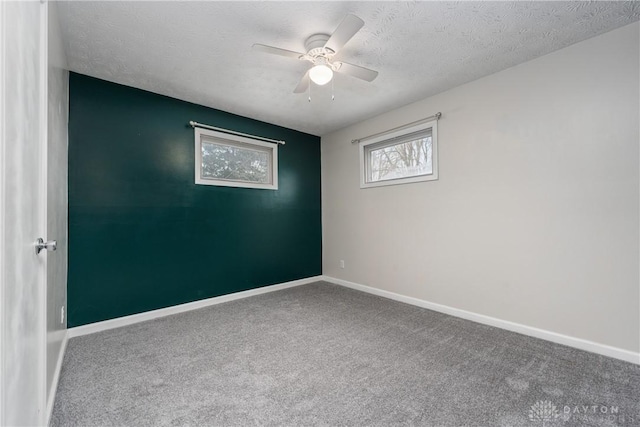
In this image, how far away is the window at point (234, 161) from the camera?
11.2 ft

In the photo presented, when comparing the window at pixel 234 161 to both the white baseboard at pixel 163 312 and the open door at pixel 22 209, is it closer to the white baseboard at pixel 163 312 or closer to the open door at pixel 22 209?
the white baseboard at pixel 163 312

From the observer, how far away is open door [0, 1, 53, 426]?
78cm

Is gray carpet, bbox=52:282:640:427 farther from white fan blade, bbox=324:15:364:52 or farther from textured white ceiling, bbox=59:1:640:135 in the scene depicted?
textured white ceiling, bbox=59:1:640:135

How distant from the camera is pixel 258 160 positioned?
13.0 ft

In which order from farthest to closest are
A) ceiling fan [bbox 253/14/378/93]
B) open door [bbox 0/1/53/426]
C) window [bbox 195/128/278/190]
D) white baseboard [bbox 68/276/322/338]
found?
window [bbox 195/128/278/190] → white baseboard [bbox 68/276/322/338] → ceiling fan [bbox 253/14/378/93] → open door [bbox 0/1/53/426]

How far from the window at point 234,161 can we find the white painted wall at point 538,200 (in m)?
1.82

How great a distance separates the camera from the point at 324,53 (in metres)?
2.12

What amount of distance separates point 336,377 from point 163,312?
7.15 feet

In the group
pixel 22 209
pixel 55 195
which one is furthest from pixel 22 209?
pixel 55 195

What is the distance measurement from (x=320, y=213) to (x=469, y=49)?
3021 mm

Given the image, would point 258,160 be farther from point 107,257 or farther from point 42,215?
point 42,215

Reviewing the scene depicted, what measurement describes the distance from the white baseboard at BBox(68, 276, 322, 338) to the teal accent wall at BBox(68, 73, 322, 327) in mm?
59

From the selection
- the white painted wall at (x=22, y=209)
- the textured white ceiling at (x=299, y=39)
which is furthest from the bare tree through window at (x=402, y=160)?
the white painted wall at (x=22, y=209)

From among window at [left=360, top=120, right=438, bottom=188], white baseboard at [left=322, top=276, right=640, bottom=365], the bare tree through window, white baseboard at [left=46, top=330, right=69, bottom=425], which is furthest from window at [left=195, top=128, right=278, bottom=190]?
white baseboard at [left=322, top=276, right=640, bottom=365]
